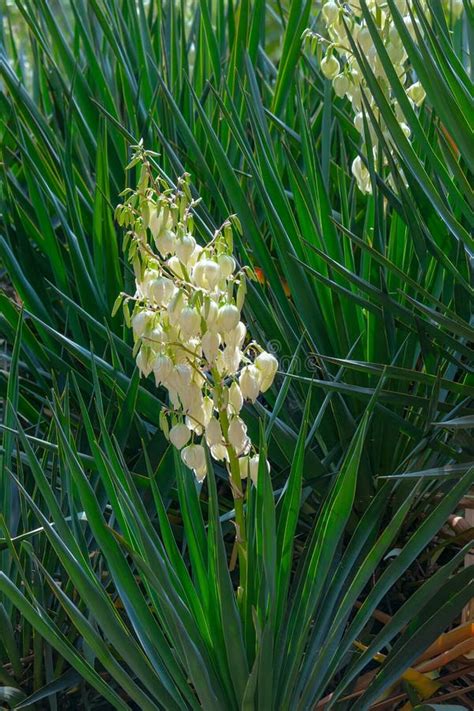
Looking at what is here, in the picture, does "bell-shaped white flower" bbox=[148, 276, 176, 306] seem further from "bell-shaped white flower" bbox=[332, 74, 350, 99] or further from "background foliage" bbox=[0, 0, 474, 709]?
"bell-shaped white flower" bbox=[332, 74, 350, 99]

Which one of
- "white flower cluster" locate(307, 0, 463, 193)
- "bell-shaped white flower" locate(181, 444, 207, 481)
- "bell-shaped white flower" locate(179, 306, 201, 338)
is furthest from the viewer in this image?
"white flower cluster" locate(307, 0, 463, 193)

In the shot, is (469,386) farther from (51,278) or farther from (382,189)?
(51,278)

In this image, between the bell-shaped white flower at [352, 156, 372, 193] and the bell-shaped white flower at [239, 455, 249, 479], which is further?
the bell-shaped white flower at [352, 156, 372, 193]

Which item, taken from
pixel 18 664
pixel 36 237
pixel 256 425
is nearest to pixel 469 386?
pixel 256 425

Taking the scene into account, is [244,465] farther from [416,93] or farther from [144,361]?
[416,93]

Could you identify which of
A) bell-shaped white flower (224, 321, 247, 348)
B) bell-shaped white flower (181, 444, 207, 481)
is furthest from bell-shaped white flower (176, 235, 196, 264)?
bell-shaped white flower (181, 444, 207, 481)

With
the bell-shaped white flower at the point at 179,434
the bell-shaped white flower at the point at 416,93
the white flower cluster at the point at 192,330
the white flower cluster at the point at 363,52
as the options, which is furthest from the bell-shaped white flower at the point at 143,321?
the bell-shaped white flower at the point at 416,93

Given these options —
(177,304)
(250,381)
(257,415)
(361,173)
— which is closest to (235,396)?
(250,381)
